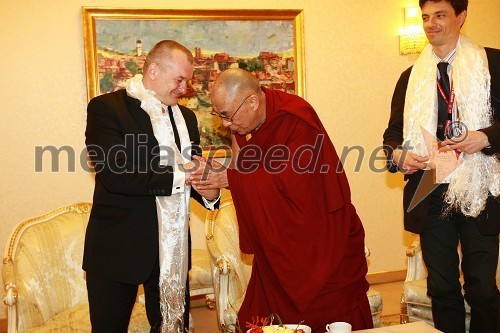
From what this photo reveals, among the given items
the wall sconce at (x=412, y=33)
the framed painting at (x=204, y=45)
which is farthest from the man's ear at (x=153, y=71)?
the wall sconce at (x=412, y=33)

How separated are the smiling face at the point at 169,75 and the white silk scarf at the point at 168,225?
41 mm

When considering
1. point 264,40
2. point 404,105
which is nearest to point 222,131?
point 264,40

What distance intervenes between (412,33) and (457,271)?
8.80 feet

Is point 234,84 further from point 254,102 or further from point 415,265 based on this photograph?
point 415,265

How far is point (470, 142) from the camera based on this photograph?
2.57 m

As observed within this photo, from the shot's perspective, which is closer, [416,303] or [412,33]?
[416,303]

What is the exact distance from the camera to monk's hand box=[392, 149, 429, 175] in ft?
8.79

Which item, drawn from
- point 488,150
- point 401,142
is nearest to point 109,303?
point 401,142

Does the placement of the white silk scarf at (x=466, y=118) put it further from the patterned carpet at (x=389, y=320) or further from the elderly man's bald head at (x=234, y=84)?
the patterned carpet at (x=389, y=320)

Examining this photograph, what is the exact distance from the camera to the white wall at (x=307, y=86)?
405 cm

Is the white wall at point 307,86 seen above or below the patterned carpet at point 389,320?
above

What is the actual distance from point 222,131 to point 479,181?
2.28 metres

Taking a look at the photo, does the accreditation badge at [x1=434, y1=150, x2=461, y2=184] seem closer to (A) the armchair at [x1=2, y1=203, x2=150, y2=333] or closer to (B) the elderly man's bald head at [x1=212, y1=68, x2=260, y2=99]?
(B) the elderly man's bald head at [x1=212, y1=68, x2=260, y2=99]

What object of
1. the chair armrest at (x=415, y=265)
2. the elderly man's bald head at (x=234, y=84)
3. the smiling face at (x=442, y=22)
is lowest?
the chair armrest at (x=415, y=265)
